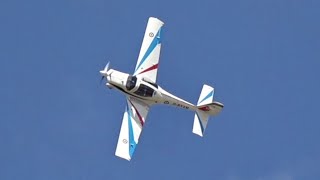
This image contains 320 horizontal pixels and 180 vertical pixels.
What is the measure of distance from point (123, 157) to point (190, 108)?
8369 mm

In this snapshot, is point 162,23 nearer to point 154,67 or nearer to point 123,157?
point 154,67

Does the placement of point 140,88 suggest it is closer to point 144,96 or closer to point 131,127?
point 144,96

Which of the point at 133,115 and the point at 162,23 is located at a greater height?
the point at 162,23

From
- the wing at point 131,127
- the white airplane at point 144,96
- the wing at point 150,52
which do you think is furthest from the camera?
the wing at point 150,52

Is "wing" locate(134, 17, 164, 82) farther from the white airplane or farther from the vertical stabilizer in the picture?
the vertical stabilizer

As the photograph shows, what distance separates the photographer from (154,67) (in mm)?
129750

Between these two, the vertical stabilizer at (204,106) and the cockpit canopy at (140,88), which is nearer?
the cockpit canopy at (140,88)

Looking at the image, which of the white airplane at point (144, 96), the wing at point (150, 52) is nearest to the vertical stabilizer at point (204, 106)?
the white airplane at point (144, 96)

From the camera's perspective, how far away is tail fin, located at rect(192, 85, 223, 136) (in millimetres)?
128625

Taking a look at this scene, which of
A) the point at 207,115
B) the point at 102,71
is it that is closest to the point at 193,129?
the point at 207,115

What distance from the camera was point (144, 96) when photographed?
129 metres

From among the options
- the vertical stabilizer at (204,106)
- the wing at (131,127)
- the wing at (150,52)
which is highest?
the wing at (150,52)

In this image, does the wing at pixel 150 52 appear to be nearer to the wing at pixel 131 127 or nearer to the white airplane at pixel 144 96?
the white airplane at pixel 144 96

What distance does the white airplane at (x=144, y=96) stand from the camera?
128m
